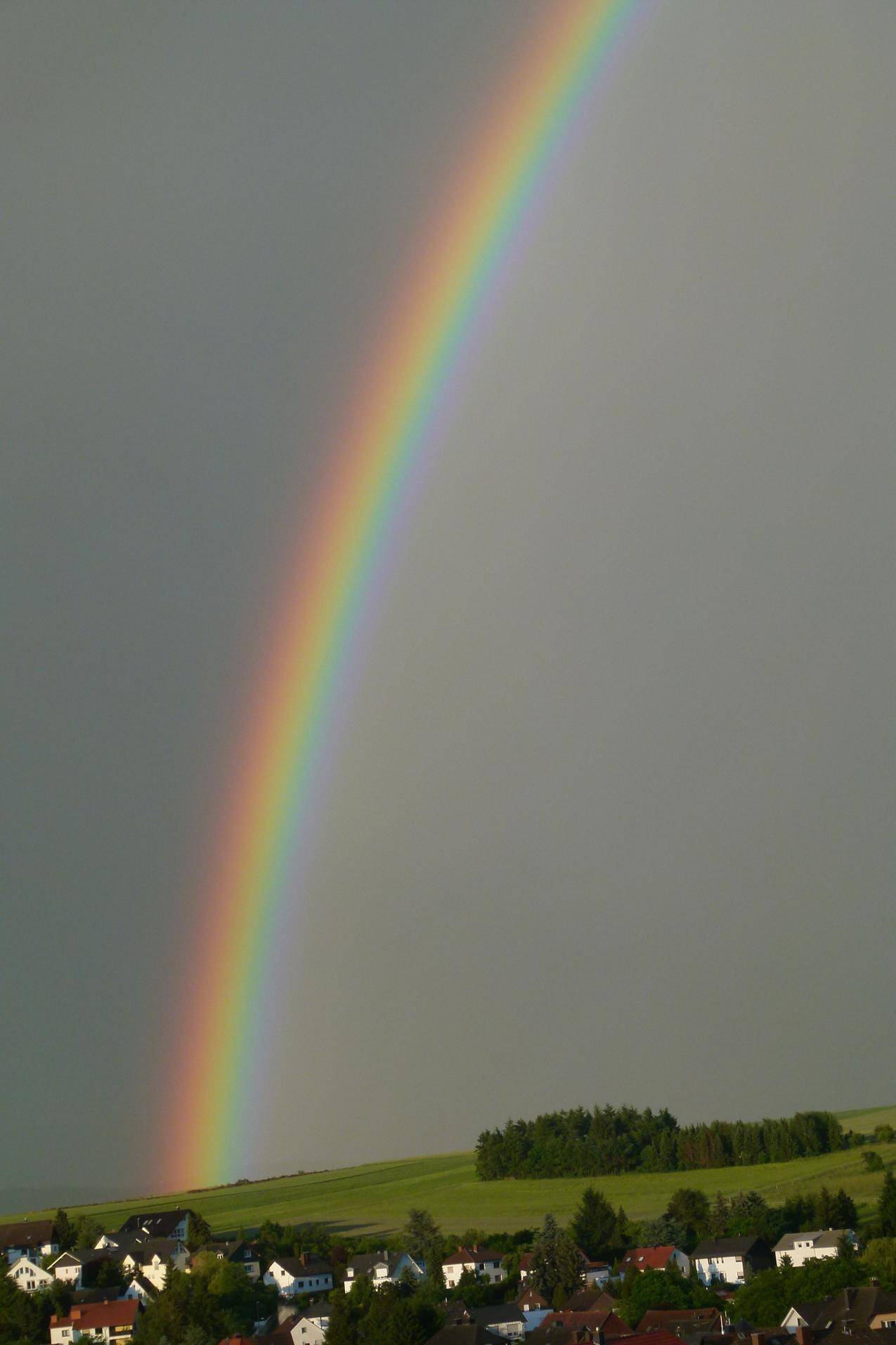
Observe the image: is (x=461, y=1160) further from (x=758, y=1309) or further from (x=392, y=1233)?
(x=758, y=1309)

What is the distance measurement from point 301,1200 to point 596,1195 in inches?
1712

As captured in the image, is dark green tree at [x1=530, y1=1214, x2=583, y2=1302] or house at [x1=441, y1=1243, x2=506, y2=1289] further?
house at [x1=441, y1=1243, x2=506, y2=1289]

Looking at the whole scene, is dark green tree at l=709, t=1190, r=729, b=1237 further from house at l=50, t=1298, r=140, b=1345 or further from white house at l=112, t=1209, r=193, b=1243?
house at l=50, t=1298, r=140, b=1345

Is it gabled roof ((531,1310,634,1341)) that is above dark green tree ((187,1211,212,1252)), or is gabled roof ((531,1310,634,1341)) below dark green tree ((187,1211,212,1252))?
below

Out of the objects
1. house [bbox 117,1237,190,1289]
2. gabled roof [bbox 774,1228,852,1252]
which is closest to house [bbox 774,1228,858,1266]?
gabled roof [bbox 774,1228,852,1252]

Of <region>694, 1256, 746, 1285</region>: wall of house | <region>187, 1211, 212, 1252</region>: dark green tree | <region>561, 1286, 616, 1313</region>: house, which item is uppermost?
<region>187, 1211, 212, 1252</region>: dark green tree

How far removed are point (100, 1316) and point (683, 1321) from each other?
86.3ft

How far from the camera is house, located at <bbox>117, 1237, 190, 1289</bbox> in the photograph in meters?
83.6

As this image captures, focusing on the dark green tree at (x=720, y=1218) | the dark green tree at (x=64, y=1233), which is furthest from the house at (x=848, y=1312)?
the dark green tree at (x=64, y=1233)

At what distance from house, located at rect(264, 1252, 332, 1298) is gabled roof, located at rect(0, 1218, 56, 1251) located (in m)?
16.2

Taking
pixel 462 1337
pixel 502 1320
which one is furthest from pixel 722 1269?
pixel 462 1337

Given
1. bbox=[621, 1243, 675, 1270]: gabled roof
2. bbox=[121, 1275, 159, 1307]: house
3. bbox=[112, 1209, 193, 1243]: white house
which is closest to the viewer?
bbox=[121, 1275, 159, 1307]: house

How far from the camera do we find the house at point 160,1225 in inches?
3676

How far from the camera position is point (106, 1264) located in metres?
81.3
